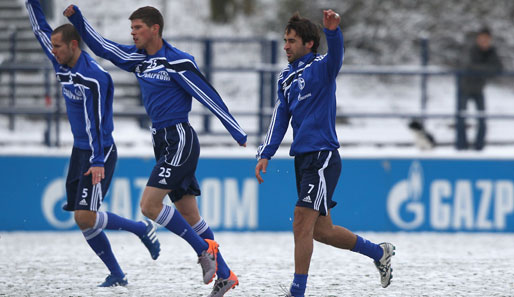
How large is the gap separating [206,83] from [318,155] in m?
0.95

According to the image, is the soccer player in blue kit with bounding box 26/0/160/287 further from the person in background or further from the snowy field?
the person in background

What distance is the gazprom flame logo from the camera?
10211 millimetres

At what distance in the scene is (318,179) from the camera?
19.3 ft

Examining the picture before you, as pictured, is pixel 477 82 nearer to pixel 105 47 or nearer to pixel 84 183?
pixel 105 47

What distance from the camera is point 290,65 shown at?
6023 millimetres

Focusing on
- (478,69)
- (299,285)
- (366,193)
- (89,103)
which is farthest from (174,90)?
(478,69)

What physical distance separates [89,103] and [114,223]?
93 centimetres

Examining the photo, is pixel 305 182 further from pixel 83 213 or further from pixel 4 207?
pixel 4 207

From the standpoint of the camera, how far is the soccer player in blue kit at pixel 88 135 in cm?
643

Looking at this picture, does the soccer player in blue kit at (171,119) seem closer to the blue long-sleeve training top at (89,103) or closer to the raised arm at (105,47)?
the raised arm at (105,47)

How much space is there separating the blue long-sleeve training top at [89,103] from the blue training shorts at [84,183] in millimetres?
72

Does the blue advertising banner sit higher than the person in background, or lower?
lower

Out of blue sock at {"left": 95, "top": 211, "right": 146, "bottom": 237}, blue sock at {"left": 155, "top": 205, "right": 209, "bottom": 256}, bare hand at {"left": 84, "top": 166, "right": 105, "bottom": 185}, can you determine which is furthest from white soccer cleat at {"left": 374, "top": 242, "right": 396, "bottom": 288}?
bare hand at {"left": 84, "top": 166, "right": 105, "bottom": 185}

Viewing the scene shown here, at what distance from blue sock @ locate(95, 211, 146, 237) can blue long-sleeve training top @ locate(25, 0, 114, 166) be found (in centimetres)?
46
